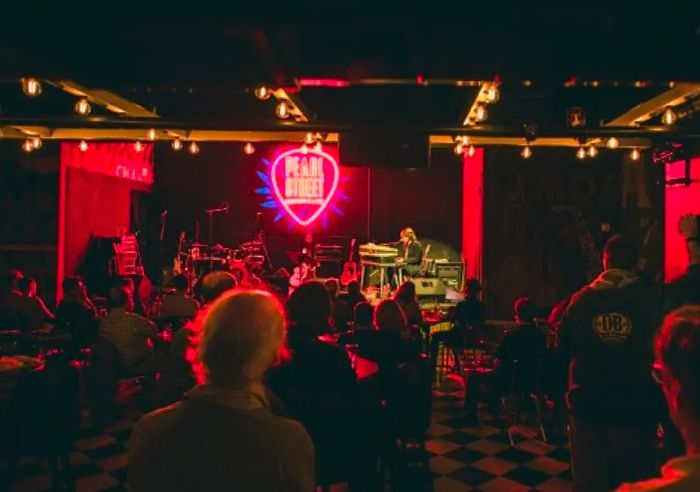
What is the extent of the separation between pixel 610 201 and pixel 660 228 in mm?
966

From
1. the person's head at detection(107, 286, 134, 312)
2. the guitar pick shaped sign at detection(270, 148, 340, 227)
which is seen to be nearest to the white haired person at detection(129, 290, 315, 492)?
the person's head at detection(107, 286, 134, 312)

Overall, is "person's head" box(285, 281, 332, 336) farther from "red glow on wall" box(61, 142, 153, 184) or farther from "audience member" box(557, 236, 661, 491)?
"red glow on wall" box(61, 142, 153, 184)

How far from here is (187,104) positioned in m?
9.15

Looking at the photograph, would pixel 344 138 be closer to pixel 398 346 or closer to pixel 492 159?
pixel 398 346

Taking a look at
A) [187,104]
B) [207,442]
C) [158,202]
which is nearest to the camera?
[207,442]

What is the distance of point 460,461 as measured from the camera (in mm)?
4816

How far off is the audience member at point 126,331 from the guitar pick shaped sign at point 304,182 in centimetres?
691

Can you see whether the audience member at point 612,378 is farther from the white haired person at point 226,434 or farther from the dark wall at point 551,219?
the dark wall at point 551,219

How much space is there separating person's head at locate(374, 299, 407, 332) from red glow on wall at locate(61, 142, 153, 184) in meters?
6.82

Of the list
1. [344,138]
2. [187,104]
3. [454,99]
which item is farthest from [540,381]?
[187,104]

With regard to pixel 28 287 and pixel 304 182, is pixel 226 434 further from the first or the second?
pixel 304 182

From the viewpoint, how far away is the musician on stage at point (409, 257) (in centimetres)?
1255

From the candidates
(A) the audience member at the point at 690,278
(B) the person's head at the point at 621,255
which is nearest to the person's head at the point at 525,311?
(A) the audience member at the point at 690,278

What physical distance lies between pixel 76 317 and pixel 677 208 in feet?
26.8
